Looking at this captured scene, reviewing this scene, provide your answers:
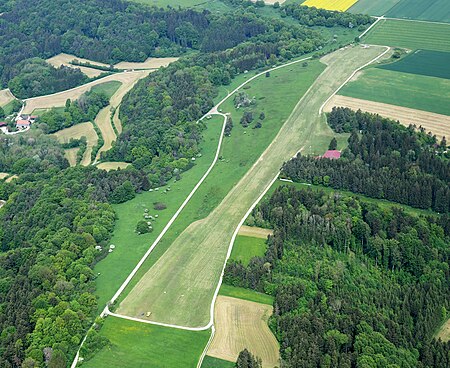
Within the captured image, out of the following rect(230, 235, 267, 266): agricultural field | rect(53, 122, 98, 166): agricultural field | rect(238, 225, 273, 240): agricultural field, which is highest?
rect(238, 225, 273, 240): agricultural field

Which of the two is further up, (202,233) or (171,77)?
(171,77)

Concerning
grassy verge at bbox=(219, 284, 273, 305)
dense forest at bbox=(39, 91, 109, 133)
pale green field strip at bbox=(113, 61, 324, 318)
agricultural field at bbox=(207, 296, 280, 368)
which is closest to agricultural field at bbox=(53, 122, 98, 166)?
dense forest at bbox=(39, 91, 109, 133)

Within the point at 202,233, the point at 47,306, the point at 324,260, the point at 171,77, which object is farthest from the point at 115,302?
the point at 171,77

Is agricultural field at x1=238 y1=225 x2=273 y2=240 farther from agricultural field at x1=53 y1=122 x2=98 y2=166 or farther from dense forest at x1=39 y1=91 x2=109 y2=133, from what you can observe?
dense forest at x1=39 y1=91 x2=109 y2=133

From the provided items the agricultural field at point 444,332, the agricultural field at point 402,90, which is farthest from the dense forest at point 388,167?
the agricultural field at point 444,332

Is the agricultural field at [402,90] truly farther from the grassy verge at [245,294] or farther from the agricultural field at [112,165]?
the grassy verge at [245,294]

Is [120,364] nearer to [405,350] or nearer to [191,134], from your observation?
[405,350]

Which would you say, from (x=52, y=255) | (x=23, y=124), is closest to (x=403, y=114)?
(x=52, y=255)

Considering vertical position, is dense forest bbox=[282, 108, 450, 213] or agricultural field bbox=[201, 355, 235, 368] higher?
dense forest bbox=[282, 108, 450, 213]
